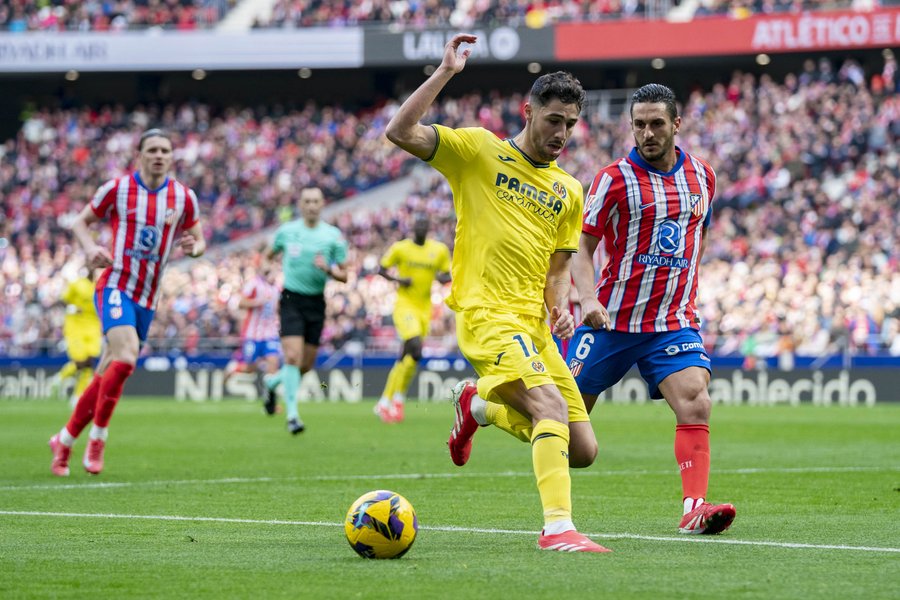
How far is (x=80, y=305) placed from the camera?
25375mm

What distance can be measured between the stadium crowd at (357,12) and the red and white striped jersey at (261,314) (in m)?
19.0

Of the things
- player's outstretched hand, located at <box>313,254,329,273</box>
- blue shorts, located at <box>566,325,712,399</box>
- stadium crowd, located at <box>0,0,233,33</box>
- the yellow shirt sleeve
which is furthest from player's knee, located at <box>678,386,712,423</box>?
stadium crowd, located at <box>0,0,233,33</box>

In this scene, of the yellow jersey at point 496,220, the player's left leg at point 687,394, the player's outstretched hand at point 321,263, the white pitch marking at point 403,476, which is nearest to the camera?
the yellow jersey at point 496,220

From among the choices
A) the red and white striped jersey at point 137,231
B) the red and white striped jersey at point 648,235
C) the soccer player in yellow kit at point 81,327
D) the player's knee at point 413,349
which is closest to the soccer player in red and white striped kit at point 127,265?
the red and white striped jersey at point 137,231

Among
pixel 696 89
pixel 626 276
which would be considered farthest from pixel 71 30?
pixel 626 276

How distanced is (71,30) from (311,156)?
9884 mm

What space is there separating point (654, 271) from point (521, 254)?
113 centimetres

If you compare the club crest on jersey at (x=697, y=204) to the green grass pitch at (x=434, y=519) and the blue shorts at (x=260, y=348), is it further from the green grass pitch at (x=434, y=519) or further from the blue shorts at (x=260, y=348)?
the blue shorts at (x=260, y=348)

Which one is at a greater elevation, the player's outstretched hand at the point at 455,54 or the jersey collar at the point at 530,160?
the player's outstretched hand at the point at 455,54

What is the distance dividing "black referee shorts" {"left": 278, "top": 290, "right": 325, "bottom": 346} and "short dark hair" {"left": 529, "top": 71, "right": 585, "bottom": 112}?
9693mm

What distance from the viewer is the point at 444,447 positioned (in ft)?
49.5

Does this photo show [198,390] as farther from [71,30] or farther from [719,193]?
[71,30]

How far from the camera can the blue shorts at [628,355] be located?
8.12m

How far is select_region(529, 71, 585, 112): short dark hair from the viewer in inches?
279
